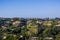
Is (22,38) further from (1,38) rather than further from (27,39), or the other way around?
(1,38)

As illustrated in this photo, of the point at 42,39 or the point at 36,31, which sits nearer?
the point at 42,39

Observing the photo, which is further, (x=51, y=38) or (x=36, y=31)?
(x=36, y=31)

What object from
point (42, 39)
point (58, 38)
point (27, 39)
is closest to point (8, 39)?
point (27, 39)

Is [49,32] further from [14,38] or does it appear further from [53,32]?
[14,38]

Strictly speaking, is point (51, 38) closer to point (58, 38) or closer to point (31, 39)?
point (58, 38)

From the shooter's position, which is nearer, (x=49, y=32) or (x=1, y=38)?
(x=1, y=38)

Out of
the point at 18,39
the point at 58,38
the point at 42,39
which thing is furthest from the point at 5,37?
the point at 58,38

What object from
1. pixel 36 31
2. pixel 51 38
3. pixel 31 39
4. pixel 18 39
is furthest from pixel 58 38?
pixel 36 31
